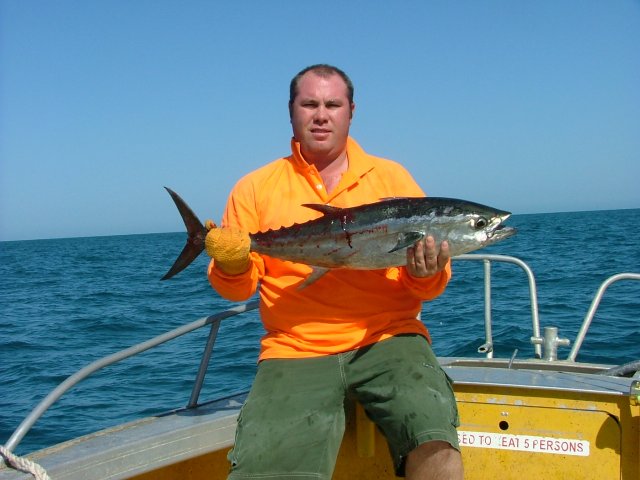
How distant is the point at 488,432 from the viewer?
341 cm

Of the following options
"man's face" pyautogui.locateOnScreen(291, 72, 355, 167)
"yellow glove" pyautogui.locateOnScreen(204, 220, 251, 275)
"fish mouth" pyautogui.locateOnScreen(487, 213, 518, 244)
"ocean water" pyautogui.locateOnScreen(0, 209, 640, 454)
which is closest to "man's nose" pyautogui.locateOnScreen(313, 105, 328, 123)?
"man's face" pyautogui.locateOnScreen(291, 72, 355, 167)

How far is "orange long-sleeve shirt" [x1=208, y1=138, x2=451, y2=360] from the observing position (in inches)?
121

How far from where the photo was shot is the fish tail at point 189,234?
3242 millimetres

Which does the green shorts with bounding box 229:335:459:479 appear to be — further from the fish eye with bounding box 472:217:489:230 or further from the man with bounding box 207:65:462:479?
the fish eye with bounding box 472:217:489:230

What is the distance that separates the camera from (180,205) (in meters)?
3.32

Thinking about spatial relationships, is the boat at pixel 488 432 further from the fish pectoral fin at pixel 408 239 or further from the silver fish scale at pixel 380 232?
the fish pectoral fin at pixel 408 239

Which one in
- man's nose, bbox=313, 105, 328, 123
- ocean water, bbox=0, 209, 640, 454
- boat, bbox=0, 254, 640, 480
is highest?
man's nose, bbox=313, 105, 328, 123

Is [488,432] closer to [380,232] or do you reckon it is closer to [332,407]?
[332,407]

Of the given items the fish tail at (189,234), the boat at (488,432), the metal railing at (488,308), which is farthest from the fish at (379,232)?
the metal railing at (488,308)

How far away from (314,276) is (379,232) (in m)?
0.35

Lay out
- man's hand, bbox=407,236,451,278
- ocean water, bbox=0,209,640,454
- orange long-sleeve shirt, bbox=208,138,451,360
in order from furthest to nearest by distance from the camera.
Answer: ocean water, bbox=0,209,640,454, orange long-sleeve shirt, bbox=208,138,451,360, man's hand, bbox=407,236,451,278

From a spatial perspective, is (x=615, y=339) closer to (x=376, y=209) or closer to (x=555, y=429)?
(x=555, y=429)

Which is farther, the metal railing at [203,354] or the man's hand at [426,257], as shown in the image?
the man's hand at [426,257]

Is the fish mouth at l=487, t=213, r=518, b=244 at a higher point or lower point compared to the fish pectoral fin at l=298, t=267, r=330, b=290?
higher
